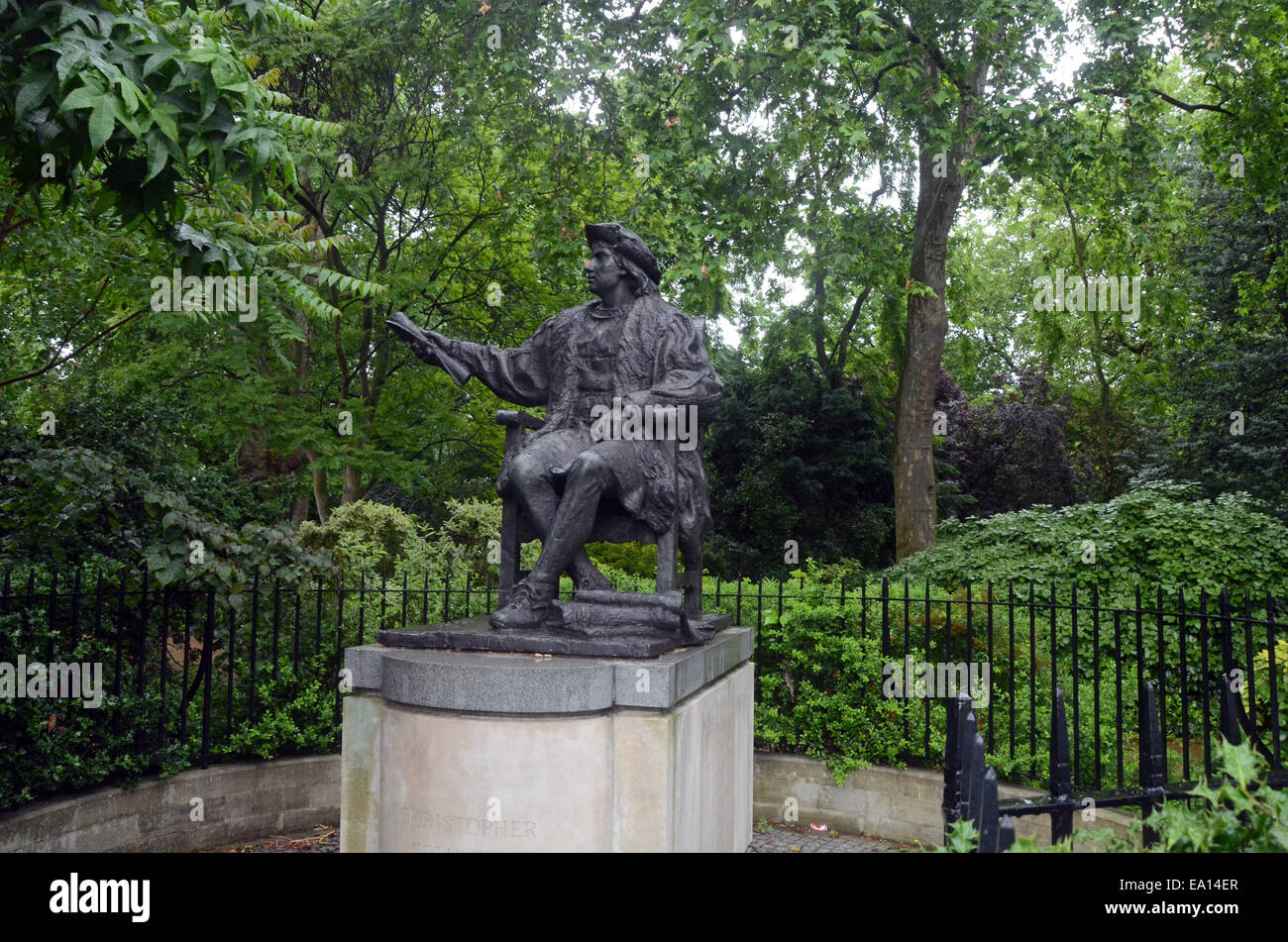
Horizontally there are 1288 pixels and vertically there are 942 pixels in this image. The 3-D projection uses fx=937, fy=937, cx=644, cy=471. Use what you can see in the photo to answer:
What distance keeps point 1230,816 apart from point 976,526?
10654 mm

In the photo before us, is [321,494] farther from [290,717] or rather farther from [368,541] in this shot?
[290,717]

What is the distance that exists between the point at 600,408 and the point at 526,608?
1212 millimetres

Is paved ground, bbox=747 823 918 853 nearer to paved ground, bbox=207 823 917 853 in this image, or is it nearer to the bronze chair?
paved ground, bbox=207 823 917 853

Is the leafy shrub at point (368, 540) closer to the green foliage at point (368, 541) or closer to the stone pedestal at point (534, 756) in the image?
the green foliage at point (368, 541)

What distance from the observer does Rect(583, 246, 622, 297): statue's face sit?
5.48 m

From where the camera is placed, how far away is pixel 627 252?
5504 millimetres

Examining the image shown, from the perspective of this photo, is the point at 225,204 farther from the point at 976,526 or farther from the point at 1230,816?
the point at 976,526

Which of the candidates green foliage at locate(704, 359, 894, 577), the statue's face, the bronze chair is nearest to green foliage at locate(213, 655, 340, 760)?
the bronze chair

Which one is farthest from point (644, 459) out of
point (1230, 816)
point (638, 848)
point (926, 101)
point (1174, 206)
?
point (1174, 206)

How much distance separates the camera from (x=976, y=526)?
12.6 m
